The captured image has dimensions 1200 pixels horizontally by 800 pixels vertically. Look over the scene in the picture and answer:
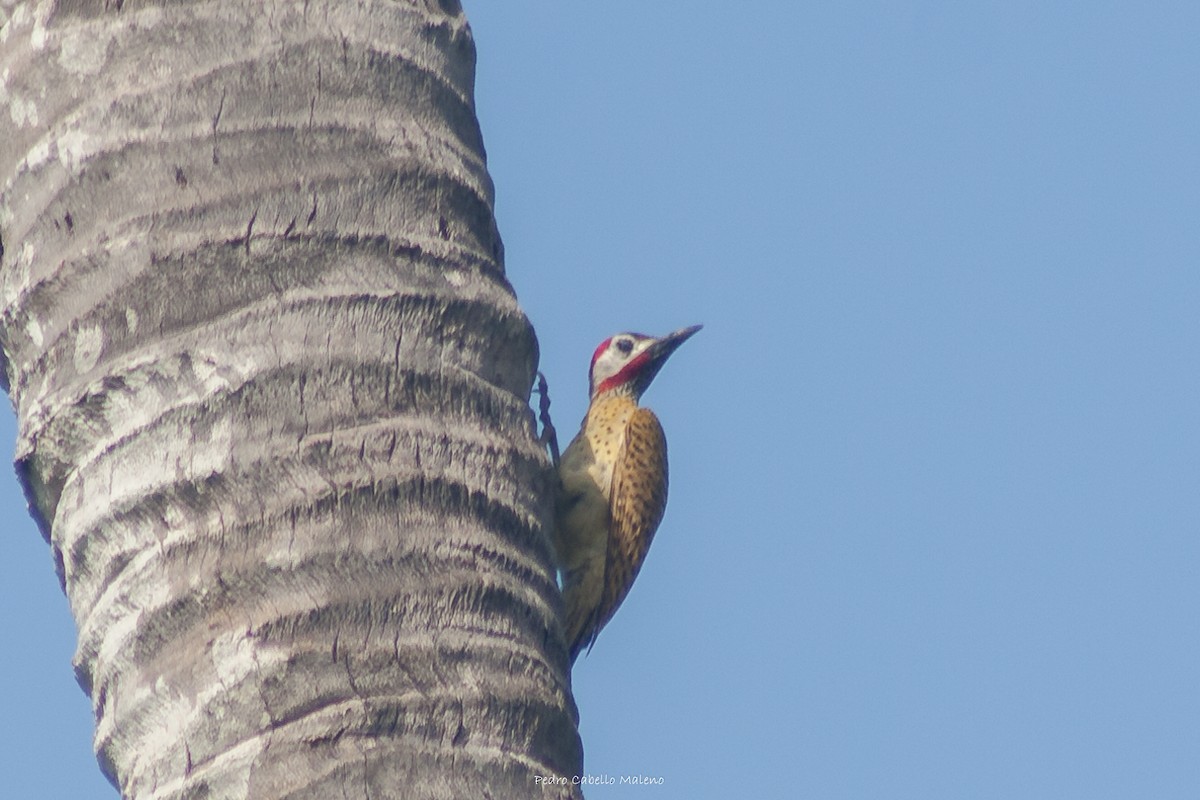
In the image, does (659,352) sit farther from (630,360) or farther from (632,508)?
(632,508)

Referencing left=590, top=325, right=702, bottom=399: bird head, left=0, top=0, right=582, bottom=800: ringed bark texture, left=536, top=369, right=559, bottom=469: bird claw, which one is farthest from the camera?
left=590, top=325, right=702, bottom=399: bird head

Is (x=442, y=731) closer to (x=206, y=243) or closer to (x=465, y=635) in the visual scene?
(x=465, y=635)

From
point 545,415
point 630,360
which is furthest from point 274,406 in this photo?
point 630,360

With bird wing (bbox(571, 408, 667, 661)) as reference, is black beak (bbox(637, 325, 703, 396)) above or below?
above

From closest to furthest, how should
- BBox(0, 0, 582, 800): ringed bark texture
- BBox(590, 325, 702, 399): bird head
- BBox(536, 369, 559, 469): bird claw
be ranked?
BBox(0, 0, 582, 800): ringed bark texture → BBox(536, 369, 559, 469): bird claw → BBox(590, 325, 702, 399): bird head

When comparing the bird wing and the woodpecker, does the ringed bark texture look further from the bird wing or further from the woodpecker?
the bird wing

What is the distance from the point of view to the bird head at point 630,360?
275 inches

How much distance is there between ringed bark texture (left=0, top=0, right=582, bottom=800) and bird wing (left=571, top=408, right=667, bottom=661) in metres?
2.43

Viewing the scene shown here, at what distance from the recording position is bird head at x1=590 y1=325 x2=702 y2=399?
6973 millimetres

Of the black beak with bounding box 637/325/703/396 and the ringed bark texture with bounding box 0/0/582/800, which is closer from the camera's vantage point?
the ringed bark texture with bounding box 0/0/582/800

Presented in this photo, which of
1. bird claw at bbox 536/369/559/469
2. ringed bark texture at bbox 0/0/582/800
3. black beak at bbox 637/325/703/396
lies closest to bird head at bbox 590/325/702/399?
black beak at bbox 637/325/703/396

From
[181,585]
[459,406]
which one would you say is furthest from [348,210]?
[181,585]

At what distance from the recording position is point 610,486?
584 cm

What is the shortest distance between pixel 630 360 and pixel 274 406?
4271 millimetres
